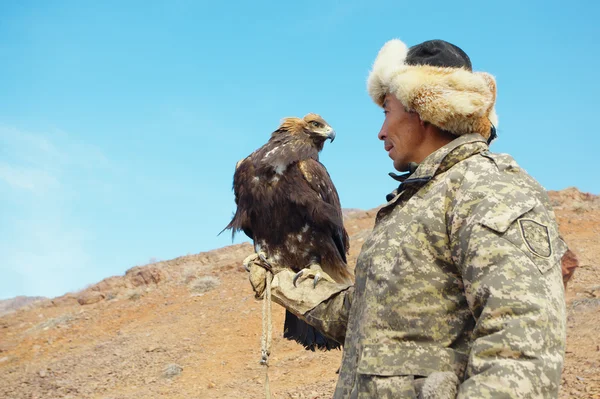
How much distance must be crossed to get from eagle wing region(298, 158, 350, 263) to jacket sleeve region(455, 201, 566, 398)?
3.14m

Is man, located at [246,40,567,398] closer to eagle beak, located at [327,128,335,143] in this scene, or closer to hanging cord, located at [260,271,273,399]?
hanging cord, located at [260,271,273,399]

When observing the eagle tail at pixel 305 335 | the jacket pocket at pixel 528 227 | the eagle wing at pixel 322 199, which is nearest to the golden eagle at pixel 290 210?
the eagle wing at pixel 322 199

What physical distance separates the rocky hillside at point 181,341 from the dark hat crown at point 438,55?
515 cm

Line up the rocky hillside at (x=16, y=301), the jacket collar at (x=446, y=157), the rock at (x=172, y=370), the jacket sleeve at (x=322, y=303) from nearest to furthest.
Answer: the jacket collar at (x=446, y=157) → the jacket sleeve at (x=322, y=303) → the rock at (x=172, y=370) → the rocky hillside at (x=16, y=301)

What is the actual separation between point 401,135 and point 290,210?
2.69 meters

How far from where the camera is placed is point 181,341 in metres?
13.4

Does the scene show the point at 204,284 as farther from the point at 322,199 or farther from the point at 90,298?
the point at 322,199

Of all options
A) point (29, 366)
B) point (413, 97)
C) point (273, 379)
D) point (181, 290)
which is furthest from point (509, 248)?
point (181, 290)

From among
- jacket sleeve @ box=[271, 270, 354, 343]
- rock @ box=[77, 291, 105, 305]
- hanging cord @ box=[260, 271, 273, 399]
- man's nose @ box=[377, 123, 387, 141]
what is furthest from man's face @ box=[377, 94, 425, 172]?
rock @ box=[77, 291, 105, 305]

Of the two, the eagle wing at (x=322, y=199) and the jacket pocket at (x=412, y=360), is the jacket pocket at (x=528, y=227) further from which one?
the eagle wing at (x=322, y=199)

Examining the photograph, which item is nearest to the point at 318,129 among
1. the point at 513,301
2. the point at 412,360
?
the point at 412,360

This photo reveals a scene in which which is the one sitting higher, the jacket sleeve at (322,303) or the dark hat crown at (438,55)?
the dark hat crown at (438,55)

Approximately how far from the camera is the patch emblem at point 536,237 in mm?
1933

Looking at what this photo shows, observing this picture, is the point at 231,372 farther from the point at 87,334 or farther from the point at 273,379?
the point at 87,334
